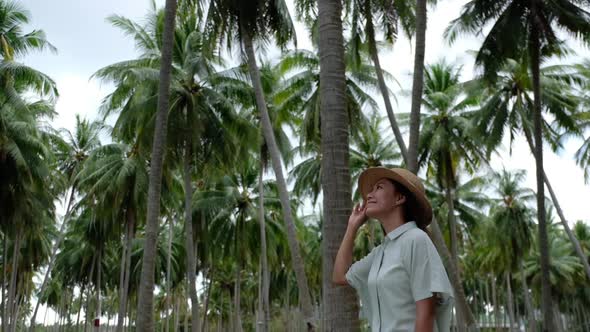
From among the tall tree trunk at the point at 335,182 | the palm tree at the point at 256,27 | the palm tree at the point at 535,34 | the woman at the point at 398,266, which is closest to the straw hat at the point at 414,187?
the woman at the point at 398,266

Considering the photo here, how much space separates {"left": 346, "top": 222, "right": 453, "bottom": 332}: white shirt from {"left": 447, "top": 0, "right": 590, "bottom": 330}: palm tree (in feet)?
55.8

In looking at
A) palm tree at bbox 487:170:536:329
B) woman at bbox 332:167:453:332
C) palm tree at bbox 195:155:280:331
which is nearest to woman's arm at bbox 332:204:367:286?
woman at bbox 332:167:453:332

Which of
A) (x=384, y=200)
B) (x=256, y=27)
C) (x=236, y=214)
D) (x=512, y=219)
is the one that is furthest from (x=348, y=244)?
Result: (x=512, y=219)

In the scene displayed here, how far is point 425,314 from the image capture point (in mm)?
2414

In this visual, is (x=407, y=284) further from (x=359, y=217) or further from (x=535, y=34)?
(x=535, y=34)

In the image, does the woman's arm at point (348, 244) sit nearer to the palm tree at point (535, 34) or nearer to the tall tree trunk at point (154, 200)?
the tall tree trunk at point (154, 200)

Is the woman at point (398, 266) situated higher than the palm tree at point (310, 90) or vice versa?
the palm tree at point (310, 90)

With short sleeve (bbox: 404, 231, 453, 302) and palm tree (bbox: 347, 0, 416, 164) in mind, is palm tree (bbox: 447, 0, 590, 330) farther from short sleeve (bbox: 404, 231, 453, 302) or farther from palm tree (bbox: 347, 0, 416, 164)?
short sleeve (bbox: 404, 231, 453, 302)

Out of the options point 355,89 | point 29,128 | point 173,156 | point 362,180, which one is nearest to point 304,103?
point 355,89

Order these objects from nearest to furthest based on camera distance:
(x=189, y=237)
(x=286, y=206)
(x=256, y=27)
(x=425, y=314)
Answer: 1. (x=425, y=314)
2. (x=286, y=206)
3. (x=256, y=27)
4. (x=189, y=237)

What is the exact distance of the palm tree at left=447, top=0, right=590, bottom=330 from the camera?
18.3m

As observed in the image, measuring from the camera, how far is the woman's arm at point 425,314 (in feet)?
7.84

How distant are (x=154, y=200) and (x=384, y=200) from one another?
365 inches

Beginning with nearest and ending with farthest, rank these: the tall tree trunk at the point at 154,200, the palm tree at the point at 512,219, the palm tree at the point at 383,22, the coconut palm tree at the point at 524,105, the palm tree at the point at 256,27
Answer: the tall tree trunk at the point at 154,200
the palm tree at the point at 256,27
the palm tree at the point at 383,22
the coconut palm tree at the point at 524,105
the palm tree at the point at 512,219
